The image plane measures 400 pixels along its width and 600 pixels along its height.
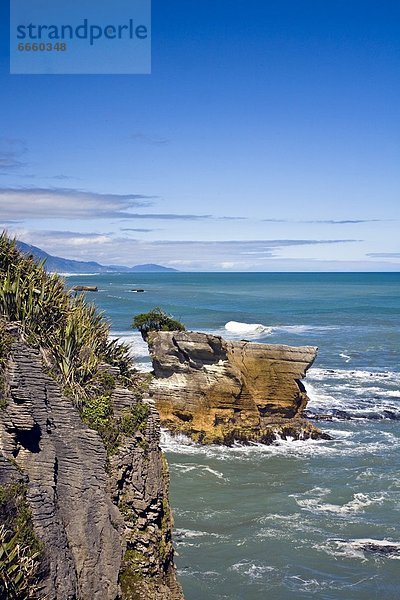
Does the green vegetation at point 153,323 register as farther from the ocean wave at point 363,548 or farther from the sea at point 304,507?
the ocean wave at point 363,548

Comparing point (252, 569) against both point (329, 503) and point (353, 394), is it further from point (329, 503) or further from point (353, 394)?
point (353, 394)

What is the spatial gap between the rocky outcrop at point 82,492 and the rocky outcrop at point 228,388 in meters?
15.8

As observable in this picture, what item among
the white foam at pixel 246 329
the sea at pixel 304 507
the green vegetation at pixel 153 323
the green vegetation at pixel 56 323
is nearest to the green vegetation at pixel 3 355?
the green vegetation at pixel 56 323

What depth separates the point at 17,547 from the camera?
1003 cm

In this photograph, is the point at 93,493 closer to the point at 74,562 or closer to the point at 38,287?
the point at 74,562

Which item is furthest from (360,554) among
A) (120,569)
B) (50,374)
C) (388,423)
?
(388,423)

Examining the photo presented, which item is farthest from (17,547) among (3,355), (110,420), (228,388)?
(228,388)

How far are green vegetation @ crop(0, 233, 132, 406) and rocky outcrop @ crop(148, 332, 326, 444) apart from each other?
13390mm

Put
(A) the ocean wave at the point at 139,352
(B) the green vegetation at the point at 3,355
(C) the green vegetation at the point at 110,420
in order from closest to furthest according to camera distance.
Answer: (B) the green vegetation at the point at 3,355 < (C) the green vegetation at the point at 110,420 < (A) the ocean wave at the point at 139,352

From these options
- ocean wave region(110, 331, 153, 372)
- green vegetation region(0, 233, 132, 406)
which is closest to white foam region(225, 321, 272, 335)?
ocean wave region(110, 331, 153, 372)

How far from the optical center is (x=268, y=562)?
749 inches

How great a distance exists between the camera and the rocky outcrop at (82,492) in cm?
1102

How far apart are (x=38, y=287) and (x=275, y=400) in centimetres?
1735

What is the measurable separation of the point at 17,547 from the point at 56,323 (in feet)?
17.3
